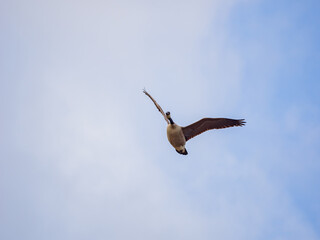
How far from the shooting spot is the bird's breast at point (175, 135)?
17328 mm

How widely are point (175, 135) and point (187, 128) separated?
2.90 ft

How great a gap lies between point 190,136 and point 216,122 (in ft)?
4.53

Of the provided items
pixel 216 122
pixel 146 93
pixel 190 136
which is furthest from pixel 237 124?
pixel 146 93

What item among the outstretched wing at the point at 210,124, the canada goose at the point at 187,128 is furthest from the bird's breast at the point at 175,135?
the outstretched wing at the point at 210,124

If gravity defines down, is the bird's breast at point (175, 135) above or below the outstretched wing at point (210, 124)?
below

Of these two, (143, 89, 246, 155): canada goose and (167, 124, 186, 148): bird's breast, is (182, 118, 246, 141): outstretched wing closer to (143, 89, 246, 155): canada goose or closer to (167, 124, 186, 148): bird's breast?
(143, 89, 246, 155): canada goose

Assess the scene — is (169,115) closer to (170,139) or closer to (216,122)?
(170,139)

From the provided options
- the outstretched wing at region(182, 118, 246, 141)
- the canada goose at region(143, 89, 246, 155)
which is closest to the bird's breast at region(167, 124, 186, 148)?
the canada goose at region(143, 89, 246, 155)

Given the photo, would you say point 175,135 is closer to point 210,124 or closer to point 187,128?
point 187,128

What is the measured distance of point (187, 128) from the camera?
59.1ft

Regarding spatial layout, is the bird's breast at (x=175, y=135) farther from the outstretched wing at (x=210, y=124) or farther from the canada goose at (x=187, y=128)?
the outstretched wing at (x=210, y=124)

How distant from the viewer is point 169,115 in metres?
17.3

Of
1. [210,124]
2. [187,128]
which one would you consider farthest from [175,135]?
[210,124]

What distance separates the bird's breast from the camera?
56.9ft
